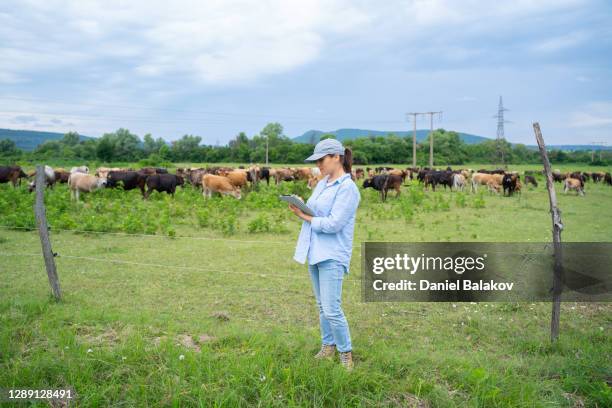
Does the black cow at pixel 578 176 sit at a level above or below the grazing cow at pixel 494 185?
above

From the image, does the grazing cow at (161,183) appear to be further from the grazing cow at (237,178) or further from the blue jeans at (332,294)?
the blue jeans at (332,294)

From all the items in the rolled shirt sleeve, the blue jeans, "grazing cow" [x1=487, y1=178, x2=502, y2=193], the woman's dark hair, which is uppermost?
the woman's dark hair

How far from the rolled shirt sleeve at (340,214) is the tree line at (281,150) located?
65.5 metres

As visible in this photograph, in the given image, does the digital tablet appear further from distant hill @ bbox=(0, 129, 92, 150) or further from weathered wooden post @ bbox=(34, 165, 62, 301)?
distant hill @ bbox=(0, 129, 92, 150)

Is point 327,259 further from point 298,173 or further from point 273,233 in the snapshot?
point 298,173

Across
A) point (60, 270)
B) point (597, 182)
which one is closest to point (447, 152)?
point (597, 182)

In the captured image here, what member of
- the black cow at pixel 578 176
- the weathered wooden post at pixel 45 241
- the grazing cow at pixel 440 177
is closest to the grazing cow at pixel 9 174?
the weathered wooden post at pixel 45 241

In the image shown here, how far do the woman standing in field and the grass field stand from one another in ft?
2.15

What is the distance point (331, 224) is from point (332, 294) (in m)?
0.63

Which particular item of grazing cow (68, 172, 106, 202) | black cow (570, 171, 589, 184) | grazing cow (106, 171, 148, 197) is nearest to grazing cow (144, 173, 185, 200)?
grazing cow (106, 171, 148, 197)

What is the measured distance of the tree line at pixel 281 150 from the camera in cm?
6650

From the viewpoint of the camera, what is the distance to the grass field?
4.00m

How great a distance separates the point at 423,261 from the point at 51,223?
32.1 feet

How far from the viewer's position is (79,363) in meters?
4.28
